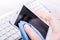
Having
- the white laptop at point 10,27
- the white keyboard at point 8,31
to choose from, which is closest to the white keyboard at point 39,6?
the white laptop at point 10,27

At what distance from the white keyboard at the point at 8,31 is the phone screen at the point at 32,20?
0.04m

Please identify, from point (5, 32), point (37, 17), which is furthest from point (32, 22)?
point (5, 32)

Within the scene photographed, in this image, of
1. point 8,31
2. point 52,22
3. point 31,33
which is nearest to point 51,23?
point 52,22

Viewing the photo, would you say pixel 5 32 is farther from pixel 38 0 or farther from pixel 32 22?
pixel 38 0

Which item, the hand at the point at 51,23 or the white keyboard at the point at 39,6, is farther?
the white keyboard at the point at 39,6

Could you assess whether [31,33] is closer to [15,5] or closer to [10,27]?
[10,27]

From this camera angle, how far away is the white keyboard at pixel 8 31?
69 centimetres

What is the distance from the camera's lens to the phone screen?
672mm

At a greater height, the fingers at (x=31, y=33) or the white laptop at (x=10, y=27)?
the white laptop at (x=10, y=27)

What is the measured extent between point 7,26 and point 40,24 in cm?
18

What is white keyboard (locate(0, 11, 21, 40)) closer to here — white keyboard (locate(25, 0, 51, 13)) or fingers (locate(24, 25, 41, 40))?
fingers (locate(24, 25, 41, 40))

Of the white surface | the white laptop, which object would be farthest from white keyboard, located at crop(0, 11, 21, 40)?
the white surface

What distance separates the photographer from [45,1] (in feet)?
2.90

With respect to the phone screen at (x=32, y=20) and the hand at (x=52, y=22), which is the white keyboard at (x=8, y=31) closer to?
the phone screen at (x=32, y=20)
